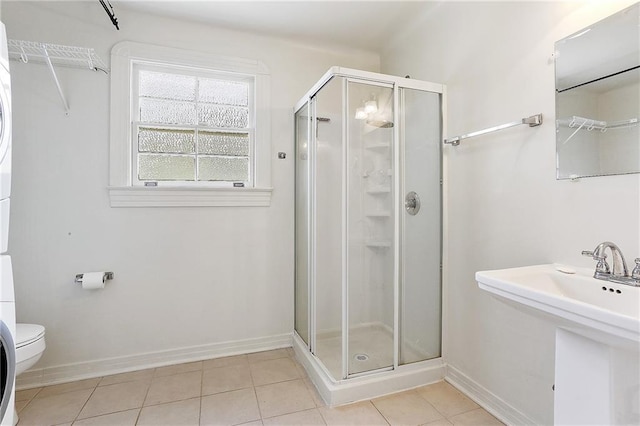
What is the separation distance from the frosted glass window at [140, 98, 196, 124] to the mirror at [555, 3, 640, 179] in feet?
7.68

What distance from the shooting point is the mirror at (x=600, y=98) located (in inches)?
45.0

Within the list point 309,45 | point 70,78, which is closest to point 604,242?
point 309,45

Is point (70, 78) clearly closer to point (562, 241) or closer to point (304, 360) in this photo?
point (304, 360)

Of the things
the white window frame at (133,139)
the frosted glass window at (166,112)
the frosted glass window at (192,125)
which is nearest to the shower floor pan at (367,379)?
the white window frame at (133,139)

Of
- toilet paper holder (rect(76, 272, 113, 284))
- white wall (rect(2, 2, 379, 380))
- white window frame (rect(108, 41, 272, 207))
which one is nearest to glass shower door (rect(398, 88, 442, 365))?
white wall (rect(2, 2, 379, 380))

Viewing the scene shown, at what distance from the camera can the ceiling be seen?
205 cm

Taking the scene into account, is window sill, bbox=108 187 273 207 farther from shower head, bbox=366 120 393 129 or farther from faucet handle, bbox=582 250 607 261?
faucet handle, bbox=582 250 607 261

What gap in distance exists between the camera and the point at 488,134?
1727 millimetres

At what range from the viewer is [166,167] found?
2.29 metres

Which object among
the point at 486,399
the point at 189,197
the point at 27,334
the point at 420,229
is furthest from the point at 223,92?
the point at 486,399

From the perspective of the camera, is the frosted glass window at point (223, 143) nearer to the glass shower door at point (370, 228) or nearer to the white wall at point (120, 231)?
the white wall at point (120, 231)

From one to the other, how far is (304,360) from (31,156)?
2.28 metres

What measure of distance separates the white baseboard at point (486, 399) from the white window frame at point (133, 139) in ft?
Answer: 5.91

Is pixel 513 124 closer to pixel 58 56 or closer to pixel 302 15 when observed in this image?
pixel 302 15
